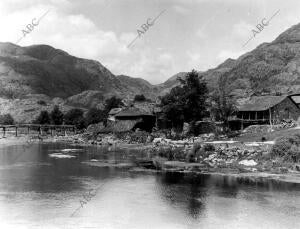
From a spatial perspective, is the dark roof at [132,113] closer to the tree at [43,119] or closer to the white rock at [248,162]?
the tree at [43,119]

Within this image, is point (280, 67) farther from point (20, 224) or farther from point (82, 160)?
point (20, 224)

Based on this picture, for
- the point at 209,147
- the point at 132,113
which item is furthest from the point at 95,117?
the point at 209,147

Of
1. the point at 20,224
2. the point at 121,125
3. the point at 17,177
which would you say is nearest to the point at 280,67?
the point at 121,125

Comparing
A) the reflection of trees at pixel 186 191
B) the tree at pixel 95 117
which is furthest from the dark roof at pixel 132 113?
the reflection of trees at pixel 186 191

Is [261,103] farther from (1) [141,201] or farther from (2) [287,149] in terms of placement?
(1) [141,201]

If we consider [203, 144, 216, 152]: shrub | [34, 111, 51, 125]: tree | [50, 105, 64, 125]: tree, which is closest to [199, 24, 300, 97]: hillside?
[50, 105, 64, 125]: tree

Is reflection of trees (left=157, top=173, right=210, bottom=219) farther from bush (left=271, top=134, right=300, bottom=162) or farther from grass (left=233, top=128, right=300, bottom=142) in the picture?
grass (left=233, top=128, right=300, bottom=142)
